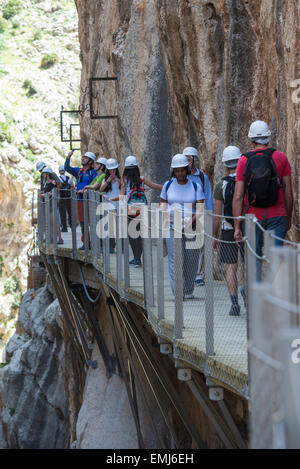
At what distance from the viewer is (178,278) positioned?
7516 millimetres

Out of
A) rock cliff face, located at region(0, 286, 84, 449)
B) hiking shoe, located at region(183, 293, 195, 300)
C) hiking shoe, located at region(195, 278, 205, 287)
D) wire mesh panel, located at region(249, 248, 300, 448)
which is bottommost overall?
rock cliff face, located at region(0, 286, 84, 449)

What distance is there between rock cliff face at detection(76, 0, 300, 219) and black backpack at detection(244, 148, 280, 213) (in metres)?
0.94

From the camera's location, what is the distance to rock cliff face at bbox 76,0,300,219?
979 centimetres

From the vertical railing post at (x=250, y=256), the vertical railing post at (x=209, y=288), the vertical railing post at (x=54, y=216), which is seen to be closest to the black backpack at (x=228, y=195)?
the vertical railing post at (x=209, y=288)

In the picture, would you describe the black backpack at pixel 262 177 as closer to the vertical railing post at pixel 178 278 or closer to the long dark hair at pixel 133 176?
the vertical railing post at pixel 178 278

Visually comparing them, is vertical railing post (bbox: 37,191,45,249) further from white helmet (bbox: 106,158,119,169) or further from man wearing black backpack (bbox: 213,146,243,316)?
man wearing black backpack (bbox: 213,146,243,316)

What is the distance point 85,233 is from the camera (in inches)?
568

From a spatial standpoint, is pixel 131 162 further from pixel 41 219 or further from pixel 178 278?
pixel 41 219

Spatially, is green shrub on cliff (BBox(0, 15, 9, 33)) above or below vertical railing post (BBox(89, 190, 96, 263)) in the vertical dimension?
above

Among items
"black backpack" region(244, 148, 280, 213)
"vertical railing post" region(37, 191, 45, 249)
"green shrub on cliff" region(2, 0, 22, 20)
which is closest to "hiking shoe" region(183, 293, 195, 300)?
"black backpack" region(244, 148, 280, 213)

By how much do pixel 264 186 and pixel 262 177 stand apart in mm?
81

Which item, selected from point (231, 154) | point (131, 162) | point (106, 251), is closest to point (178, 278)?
point (231, 154)

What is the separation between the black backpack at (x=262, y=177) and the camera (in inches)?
299
